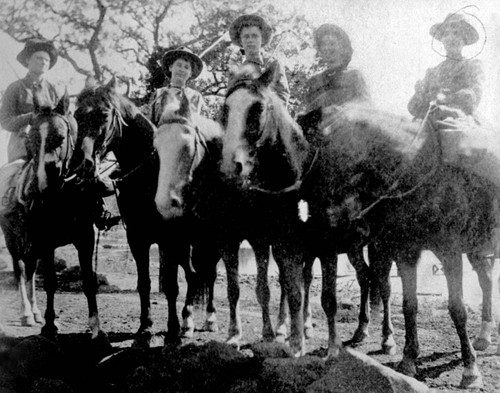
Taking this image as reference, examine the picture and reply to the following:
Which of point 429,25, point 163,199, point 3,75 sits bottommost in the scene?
point 163,199

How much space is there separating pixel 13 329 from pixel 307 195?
3.90 metres

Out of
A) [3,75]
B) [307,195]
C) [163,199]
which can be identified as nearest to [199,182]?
[163,199]

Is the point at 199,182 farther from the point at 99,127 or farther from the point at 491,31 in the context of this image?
the point at 491,31

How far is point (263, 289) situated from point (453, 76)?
9.20ft

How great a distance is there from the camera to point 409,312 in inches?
162

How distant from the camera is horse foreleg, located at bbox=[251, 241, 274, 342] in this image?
4773 mm

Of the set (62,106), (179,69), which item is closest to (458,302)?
(179,69)

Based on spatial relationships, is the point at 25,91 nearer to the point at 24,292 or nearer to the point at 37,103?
the point at 37,103

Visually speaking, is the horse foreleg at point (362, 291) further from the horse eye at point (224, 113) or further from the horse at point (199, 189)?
the horse eye at point (224, 113)

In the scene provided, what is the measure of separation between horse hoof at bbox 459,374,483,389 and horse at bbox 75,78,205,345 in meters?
2.52

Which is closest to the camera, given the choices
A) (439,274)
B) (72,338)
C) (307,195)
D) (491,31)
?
(307,195)

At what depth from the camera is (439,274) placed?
12594 mm

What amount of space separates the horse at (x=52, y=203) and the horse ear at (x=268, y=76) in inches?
88.3

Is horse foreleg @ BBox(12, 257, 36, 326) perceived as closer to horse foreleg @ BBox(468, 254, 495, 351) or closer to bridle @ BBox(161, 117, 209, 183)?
bridle @ BBox(161, 117, 209, 183)
